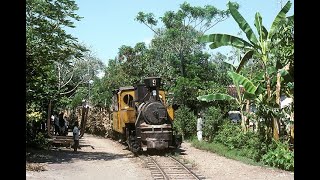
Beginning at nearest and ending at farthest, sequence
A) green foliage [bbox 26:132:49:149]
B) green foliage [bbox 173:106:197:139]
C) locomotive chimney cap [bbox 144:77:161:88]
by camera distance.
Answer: locomotive chimney cap [bbox 144:77:161:88] < green foliage [bbox 26:132:49:149] < green foliage [bbox 173:106:197:139]

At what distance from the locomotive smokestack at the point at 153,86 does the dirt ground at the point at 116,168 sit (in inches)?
91.6

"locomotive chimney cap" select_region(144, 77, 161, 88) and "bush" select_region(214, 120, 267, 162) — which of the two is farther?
"locomotive chimney cap" select_region(144, 77, 161, 88)

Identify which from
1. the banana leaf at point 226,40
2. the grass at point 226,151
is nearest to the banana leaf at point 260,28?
the banana leaf at point 226,40

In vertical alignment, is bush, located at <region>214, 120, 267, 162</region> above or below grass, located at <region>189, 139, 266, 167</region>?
above

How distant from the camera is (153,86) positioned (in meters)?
14.0

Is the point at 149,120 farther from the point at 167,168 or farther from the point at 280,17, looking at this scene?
the point at 280,17

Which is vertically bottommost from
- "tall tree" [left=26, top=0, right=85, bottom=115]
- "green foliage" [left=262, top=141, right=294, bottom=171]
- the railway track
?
the railway track

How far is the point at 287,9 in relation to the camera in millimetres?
12453

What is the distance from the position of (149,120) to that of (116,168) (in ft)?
9.59

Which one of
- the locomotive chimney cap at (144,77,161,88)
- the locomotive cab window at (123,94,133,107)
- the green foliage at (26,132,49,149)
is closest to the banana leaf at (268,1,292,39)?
the locomotive chimney cap at (144,77,161,88)

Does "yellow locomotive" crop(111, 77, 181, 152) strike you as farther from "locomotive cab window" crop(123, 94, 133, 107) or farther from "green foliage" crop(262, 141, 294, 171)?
"green foliage" crop(262, 141, 294, 171)

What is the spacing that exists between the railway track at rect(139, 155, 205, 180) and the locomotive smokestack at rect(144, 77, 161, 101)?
2.18m

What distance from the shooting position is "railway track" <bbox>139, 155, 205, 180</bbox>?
9.65 metres
